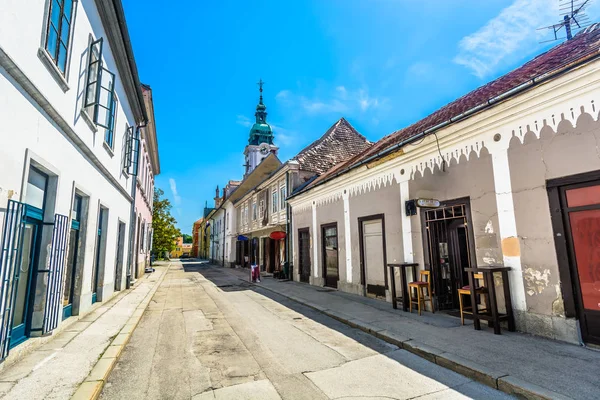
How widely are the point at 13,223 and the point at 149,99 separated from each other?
45.6ft

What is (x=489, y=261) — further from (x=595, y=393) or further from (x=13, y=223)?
(x=13, y=223)

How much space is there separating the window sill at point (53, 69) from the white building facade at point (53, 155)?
2cm

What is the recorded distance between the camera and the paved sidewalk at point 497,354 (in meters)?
3.50

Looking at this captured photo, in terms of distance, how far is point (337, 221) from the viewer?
1180cm

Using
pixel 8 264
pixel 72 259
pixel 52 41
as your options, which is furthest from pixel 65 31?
pixel 72 259

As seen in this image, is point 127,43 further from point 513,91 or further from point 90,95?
point 513,91

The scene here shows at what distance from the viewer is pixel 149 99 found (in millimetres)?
15977

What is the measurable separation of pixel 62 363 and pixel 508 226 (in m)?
7.46

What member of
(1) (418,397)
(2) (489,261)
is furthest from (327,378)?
(2) (489,261)

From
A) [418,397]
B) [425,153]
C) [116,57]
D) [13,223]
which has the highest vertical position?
[116,57]

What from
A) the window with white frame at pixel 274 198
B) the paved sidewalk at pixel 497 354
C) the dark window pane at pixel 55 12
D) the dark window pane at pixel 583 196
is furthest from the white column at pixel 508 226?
the window with white frame at pixel 274 198

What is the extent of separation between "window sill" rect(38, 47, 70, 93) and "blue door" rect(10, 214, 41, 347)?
7.17 feet

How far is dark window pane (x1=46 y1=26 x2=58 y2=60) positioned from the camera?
190 inches

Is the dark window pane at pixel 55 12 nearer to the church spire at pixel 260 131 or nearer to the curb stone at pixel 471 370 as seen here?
the curb stone at pixel 471 370
